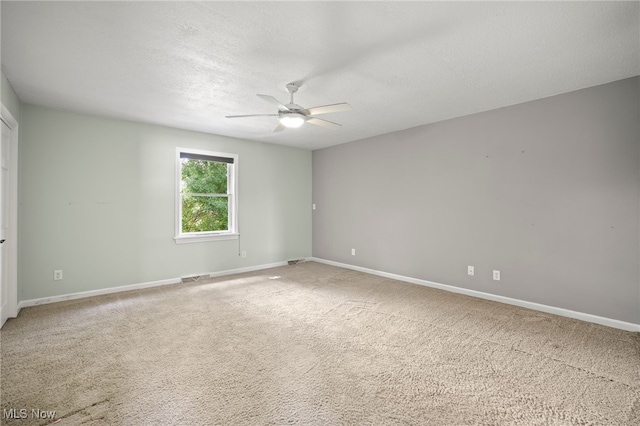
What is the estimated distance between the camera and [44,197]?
3.69 metres

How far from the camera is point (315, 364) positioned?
2.30 meters

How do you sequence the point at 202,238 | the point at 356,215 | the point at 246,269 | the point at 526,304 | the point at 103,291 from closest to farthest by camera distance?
the point at 526,304, the point at 103,291, the point at 202,238, the point at 246,269, the point at 356,215

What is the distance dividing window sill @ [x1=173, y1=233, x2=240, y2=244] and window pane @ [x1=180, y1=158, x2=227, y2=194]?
0.81 meters

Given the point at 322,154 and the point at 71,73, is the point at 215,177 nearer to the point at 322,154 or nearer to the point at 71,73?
the point at 322,154

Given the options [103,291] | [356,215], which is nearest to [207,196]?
[103,291]

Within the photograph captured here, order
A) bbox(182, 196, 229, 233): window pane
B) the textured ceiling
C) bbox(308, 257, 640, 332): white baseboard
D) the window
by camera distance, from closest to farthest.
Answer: the textured ceiling < bbox(308, 257, 640, 332): white baseboard < the window < bbox(182, 196, 229, 233): window pane

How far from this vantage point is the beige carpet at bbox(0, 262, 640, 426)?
177 cm

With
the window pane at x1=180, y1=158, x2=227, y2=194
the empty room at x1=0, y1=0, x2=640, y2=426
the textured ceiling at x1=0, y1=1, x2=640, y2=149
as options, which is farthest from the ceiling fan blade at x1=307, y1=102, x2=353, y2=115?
the window pane at x1=180, y1=158, x2=227, y2=194

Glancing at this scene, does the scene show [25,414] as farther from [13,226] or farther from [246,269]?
A: [246,269]

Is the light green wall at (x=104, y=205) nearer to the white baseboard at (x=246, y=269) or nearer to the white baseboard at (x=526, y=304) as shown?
the white baseboard at (x=246, y=269)

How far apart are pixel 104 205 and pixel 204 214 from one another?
151 cm

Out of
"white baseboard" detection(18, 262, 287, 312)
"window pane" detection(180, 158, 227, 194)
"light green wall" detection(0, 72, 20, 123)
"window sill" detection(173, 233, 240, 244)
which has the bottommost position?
"white baseboard" detection(18, 262, 287, 312)

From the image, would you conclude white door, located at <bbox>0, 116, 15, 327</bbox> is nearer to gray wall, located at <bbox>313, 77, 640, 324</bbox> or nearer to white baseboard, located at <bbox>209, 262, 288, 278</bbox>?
white baseboard, located at <bbox>209, 262, 288, 278</bbox>

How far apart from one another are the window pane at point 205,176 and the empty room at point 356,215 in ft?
0.14
